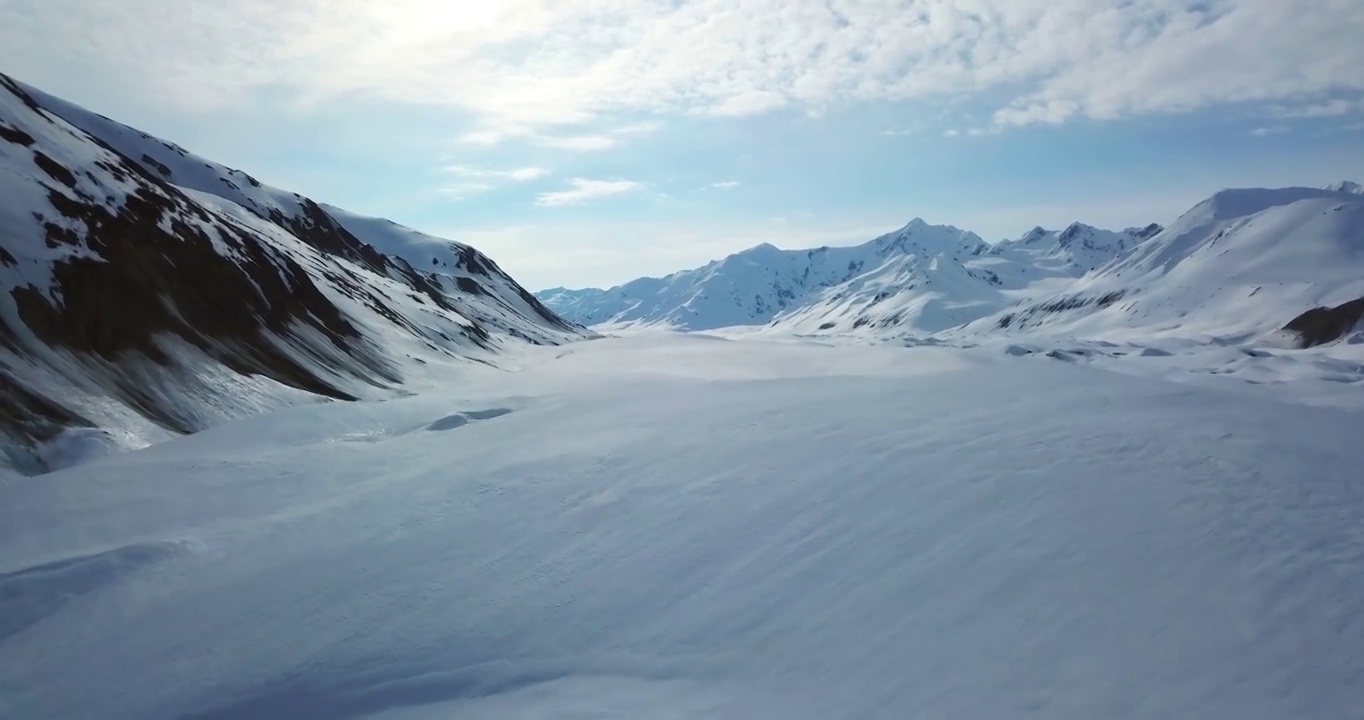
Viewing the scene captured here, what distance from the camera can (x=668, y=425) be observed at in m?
21.5

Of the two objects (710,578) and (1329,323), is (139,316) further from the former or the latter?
(1329,323)

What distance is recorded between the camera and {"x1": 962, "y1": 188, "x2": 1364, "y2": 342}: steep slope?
12412 centimetres

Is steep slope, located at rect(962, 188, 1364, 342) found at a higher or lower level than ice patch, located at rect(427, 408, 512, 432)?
higher

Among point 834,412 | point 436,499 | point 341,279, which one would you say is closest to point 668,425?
point 834,412

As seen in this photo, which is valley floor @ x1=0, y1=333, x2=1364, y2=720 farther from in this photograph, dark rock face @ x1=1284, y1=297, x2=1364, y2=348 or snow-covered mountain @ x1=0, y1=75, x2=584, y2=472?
dark rock face @ x1=1284, y1=297, x2=1364, y2=348

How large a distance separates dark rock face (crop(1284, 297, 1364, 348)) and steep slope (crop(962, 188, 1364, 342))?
418cm

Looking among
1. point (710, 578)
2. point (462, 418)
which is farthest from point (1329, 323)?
point (710, 578)

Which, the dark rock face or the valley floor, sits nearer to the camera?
the valley floor

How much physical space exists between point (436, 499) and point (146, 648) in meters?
5.86

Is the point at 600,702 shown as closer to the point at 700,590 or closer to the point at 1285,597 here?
the point at 700,590

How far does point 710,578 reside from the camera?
12109 mm

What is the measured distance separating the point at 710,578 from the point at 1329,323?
123798mm

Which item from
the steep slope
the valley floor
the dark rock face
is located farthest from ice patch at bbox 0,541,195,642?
the steep slope

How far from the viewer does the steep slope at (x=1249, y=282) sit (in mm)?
124125
